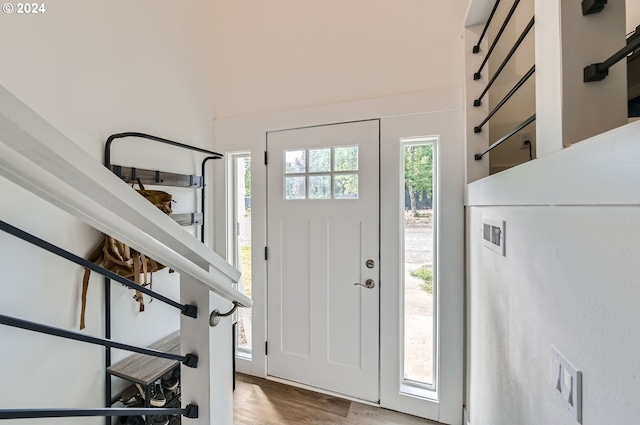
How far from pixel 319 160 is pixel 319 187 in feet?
0.71

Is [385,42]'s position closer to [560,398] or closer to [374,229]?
[374,229]

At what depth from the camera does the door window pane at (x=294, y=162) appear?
2.20 m

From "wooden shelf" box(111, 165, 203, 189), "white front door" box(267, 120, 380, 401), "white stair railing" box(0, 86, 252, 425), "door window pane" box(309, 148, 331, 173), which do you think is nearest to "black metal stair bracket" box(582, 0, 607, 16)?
"white stair railing" box(0, 86, 252, 425)

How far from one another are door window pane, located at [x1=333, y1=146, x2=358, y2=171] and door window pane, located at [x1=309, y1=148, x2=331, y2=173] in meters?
0.06

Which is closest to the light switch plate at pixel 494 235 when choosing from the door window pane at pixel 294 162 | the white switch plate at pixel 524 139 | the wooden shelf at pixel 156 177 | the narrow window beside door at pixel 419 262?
the narrow window beside door at pixel 419 262

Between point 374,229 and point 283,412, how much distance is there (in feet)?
4.77

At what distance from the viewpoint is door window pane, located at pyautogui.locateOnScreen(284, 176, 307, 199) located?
7.20 ft

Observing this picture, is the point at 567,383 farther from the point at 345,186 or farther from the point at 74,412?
the point at 345,186

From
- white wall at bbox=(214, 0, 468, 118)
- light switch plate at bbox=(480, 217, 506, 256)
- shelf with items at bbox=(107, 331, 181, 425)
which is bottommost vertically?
shelf with items at bbox=(107, 331, 181, 425)

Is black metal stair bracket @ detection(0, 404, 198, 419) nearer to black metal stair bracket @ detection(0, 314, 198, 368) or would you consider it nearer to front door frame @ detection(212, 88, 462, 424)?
black metal stair bracket @ detection(0, 314, 198, 368)

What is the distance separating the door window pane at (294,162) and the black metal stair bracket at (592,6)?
1714 millimetres

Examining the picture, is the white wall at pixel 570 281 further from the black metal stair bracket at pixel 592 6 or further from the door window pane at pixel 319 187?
the door window pane at pixel 319 187

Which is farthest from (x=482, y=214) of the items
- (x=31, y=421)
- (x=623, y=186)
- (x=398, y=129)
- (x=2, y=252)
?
(x=31, y=421)

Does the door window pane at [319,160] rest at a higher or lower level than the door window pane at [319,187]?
higher
